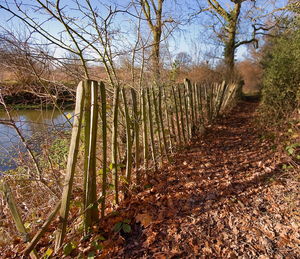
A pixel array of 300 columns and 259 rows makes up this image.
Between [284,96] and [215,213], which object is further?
[284,96]

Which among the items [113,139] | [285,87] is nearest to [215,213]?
[113,139]

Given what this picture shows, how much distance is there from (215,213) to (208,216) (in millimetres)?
109

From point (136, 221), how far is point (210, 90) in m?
4.80

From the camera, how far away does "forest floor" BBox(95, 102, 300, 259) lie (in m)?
1.63

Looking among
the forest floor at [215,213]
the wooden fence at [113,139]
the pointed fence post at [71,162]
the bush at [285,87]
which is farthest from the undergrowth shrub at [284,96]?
the pointed fence post at [71,162]

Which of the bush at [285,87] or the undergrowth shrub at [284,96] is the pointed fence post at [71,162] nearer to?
the undergrowth shrub at [284,96]

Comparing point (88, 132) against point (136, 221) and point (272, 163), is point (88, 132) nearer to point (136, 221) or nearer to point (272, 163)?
point (136, 221)

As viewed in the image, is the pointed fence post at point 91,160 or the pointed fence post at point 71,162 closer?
the pointed fence post at point 71,162

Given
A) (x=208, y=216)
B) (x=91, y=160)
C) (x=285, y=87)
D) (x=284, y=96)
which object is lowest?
(x=208, y=216)

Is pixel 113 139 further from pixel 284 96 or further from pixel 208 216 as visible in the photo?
pixel 284 96

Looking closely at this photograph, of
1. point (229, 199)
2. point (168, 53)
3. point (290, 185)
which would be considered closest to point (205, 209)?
point (229, 199)

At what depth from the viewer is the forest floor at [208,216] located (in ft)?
5.34

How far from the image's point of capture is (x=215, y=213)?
2049mm

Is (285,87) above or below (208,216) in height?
above
